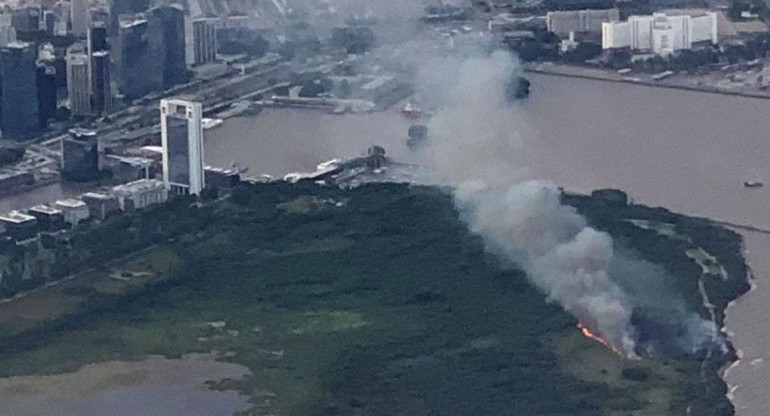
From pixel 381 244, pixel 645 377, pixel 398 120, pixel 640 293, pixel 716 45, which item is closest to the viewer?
pixel 645 377

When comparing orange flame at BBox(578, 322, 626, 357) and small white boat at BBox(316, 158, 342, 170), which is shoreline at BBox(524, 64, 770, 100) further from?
orange flame at BBox(578, 322, 626, 357)

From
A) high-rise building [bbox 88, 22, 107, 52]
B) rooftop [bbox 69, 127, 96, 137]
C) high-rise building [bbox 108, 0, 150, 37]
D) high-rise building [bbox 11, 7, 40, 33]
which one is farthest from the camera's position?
high-rise building [bbox 11, 7, 40, 33]

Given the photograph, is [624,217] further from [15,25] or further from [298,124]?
[15,25]

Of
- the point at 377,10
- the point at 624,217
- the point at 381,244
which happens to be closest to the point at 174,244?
the point at 381,244

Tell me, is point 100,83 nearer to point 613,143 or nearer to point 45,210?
point 45,210

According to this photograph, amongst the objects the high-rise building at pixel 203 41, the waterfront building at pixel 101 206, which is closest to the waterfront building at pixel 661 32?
the high-rise building at pixel 203 41

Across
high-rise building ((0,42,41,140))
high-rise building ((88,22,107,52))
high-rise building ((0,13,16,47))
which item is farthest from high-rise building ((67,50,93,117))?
high-rise building ((0,13,16,47))

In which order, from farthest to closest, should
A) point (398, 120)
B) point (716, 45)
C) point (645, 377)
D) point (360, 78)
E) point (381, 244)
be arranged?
point (716, 45) < point (360, 78) < point (398, 120) < point (381, 244) < point (645, 377)
